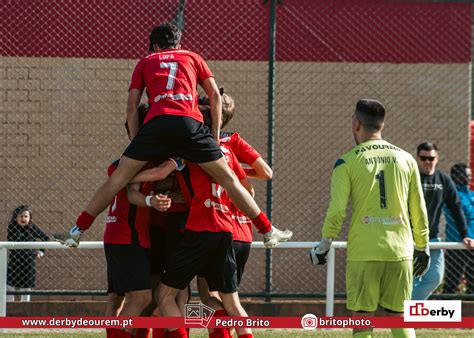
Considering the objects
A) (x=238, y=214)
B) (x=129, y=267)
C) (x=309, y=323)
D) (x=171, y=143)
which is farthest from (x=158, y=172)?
(x=309, y=323)

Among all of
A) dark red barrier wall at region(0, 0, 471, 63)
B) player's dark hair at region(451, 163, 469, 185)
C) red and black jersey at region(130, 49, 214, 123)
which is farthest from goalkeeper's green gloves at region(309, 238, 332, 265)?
dark red barrier wall at region(0, 0, 471, 63)

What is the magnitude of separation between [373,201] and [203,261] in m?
1.18

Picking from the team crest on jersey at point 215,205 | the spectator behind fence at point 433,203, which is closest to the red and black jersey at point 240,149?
the team crest on jersey at point 215,205

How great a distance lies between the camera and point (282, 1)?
13.9 metres

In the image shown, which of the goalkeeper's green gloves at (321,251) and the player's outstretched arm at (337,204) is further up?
the player's outstretched arm at (337,204)

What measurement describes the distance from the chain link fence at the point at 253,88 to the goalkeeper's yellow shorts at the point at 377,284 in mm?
6187

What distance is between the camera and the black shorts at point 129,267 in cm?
734

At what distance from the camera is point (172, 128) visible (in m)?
7.51

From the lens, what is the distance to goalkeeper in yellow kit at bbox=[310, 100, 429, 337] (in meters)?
7.13

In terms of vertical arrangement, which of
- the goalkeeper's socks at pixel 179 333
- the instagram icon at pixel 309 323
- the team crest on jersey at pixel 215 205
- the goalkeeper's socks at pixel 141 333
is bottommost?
the instagram icon at pixel 309 323

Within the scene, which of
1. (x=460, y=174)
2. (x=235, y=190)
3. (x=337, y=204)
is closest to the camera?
(x=337, y=204)

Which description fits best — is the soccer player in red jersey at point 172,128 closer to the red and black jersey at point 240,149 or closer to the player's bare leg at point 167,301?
the red and black jersey at point 240,149

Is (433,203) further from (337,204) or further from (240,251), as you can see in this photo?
(337,204)

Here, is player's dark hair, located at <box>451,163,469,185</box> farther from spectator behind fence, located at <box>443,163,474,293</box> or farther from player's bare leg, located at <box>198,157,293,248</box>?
player's bare leg, located at <box>198,157,293,248</box>
